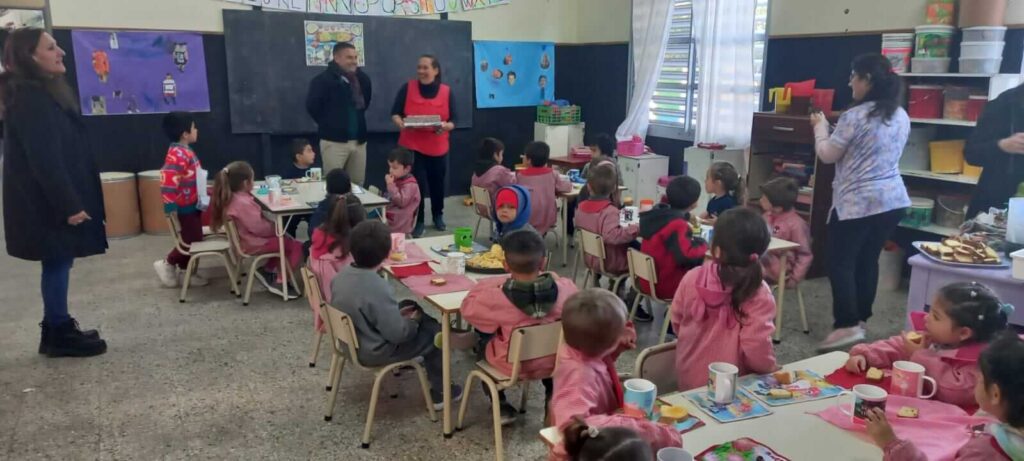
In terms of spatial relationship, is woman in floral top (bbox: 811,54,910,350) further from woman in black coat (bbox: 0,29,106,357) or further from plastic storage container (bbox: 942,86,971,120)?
woman in black coat (bbox: 0,29,106,357)

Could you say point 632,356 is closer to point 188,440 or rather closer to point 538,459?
point 538,459

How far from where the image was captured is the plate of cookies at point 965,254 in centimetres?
304

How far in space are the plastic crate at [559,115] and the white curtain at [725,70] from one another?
69.2 inches

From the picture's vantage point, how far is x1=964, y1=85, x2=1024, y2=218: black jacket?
4.11 m

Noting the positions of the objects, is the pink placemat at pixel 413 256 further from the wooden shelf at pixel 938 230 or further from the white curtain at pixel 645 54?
the white curtain at pixel 645 54

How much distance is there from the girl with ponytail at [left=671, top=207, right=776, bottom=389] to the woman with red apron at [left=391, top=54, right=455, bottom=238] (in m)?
4.32

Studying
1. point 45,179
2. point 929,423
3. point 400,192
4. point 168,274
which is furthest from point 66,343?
point 929,423

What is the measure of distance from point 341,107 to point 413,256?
9.66 feet

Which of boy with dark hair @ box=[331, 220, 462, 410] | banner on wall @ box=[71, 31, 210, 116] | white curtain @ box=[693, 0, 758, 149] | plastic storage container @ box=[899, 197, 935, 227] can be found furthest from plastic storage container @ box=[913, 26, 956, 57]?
banner on wall @ box=[71, 31, 210, 116]

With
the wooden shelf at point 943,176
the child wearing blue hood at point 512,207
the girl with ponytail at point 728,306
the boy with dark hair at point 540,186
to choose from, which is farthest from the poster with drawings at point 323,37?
the girl with ponytail at point 728,306

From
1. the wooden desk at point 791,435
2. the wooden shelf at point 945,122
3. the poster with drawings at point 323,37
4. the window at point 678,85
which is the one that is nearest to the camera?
the wooden desk at point 791,435

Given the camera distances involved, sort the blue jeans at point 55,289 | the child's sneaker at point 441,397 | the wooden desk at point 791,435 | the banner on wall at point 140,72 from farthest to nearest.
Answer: the banner on wall at point 140,72, the blue jeans at point 55,289, the child's sneaker at point 441,397, the wooden desk at point 791,435

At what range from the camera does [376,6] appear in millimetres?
7465

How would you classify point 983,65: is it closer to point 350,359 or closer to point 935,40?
point 935,40
